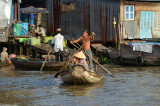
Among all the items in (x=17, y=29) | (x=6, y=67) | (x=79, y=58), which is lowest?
(x=6, y=67)

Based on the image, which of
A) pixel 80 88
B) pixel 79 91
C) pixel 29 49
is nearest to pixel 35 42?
pixel 29 49

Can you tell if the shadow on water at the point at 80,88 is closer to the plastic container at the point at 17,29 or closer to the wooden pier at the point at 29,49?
the wooden pier at the point at 29,49

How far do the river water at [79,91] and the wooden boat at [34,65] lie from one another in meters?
0.54

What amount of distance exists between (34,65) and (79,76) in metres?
5.78

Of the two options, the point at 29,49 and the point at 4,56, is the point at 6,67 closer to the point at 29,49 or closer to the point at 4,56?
the point at 4,56

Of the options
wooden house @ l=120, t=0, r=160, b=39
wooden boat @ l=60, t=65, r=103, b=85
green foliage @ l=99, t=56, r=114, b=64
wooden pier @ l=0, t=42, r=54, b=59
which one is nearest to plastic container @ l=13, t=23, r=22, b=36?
wooden pier @ l=0, t=42, r=54, b=59

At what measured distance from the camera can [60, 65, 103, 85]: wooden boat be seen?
12.0m

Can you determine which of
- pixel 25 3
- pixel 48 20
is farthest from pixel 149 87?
pixel 25 3

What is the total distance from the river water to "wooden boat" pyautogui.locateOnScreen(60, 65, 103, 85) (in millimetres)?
207

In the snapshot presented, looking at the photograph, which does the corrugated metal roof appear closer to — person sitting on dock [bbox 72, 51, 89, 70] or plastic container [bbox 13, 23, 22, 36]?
plastic container [bbox 13, 23, 22, 36]

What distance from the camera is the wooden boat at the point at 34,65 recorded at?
16.8 meters

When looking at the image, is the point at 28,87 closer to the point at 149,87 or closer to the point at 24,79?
the point at 24,79

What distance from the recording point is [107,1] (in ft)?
76.2

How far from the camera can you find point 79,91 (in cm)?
1176
